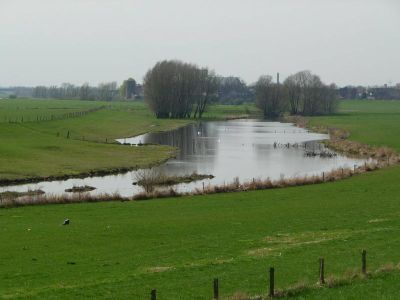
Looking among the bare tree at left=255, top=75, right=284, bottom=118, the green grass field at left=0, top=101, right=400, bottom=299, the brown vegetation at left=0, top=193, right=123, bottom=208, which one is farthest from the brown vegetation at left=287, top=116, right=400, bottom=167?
the bare tree at left=255, top=75, right=284, bottom=118

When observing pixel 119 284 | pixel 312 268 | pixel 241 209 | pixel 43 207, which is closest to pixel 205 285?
pixel 119 284

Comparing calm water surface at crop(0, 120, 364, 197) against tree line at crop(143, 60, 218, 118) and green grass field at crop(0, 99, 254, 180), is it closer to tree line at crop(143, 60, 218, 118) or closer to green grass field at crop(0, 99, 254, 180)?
green grass field at crop(0, 99, 254, 180)

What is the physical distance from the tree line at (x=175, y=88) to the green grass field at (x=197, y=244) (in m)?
121

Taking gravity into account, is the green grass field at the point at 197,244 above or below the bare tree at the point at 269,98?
below

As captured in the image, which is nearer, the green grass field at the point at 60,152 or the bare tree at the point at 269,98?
the green grass field at the point at 60,152

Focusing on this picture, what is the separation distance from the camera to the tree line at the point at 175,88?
16262 cm

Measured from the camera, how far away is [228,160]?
73250 millimetres

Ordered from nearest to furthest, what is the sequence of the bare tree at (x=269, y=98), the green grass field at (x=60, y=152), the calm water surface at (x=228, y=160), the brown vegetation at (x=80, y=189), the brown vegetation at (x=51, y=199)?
the brown vegetation at (x=51, y=199), the brown vegetation at (x=80, y=189), the calm water surface at (x=228, y=160), the green grass field at (x=60, y=152), the bare tree at (x=269, y=98)

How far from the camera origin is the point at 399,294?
1780cm

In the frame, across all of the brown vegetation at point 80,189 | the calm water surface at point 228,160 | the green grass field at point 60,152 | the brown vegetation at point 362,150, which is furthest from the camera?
the brown vegetation at point 362,150

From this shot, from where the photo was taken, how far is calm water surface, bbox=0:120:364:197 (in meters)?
54.4

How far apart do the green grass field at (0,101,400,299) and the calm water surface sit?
1198 centimetres

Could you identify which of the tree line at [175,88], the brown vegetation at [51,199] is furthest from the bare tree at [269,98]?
the brown vegetation at [51,199]

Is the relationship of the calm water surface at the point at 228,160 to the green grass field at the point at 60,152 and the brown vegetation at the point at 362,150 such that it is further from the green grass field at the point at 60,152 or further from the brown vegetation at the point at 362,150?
the green grass field at the point at 60,152
